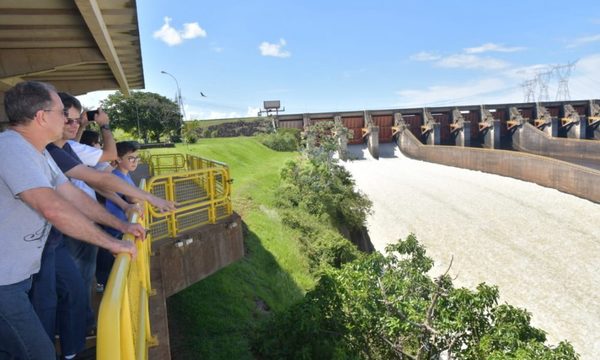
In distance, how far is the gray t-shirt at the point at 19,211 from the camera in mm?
1887

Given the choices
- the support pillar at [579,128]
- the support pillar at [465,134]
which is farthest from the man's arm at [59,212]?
the support pillar at [579,128]

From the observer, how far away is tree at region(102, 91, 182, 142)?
41.5m

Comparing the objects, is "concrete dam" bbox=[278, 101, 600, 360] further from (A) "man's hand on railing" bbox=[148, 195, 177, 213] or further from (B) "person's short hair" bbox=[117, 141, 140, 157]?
(B) "person's short hair" bbox=[117, 141, 140, 157]

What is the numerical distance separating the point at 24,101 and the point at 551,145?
4328 centimetres

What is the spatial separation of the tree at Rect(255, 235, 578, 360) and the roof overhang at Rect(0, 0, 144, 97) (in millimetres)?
5062

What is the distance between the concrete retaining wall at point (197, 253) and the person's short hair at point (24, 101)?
3.08m

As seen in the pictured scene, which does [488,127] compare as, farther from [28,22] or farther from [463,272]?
[28,22]

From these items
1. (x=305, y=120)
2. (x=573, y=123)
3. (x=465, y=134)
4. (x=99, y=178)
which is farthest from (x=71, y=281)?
(x=573, y=123)

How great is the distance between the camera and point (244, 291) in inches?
371

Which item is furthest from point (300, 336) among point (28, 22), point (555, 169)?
point (555, 169)

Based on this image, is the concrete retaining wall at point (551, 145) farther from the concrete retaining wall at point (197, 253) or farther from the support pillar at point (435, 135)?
the concrete retaining wall at point (197, 253)

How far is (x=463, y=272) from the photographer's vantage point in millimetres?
16781

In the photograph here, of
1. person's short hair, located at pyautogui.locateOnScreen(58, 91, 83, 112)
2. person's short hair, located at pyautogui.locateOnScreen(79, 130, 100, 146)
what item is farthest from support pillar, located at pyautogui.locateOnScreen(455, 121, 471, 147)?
person's short hair, located at pyautogui.locateOnScreen(58, 91, 83, 112)

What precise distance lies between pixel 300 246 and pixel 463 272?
24.5ft
